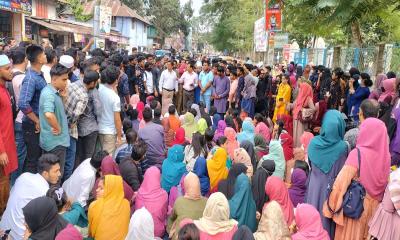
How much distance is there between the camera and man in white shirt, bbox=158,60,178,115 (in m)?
10.3

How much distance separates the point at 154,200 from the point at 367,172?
6.65ft

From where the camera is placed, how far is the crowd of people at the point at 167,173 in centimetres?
321

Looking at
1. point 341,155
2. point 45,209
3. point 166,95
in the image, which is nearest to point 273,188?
point 341,155

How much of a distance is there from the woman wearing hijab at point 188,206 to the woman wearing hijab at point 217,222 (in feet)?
1.55

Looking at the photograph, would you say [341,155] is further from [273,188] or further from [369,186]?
[273,188]

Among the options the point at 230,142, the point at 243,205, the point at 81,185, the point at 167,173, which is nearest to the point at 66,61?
the point at 81,185

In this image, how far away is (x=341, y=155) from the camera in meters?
3.68

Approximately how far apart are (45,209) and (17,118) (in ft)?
7.75

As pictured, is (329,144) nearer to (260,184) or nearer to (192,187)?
(260,184)

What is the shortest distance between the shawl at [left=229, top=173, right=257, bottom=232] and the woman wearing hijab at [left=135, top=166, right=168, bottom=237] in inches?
27.8

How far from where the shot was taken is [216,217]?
3.21 meters

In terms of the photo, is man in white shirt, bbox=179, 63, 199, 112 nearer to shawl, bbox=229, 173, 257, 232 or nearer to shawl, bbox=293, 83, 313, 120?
shawl, bbox=293, 83, 313, 120

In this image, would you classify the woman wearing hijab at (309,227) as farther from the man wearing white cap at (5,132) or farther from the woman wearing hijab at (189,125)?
the woman wearing hijab at (189,125)

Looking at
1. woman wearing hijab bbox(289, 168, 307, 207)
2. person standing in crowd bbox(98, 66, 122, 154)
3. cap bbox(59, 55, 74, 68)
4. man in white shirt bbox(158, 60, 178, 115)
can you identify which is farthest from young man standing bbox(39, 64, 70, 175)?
man in white shirt bbox(158, 60, 178, 115)
